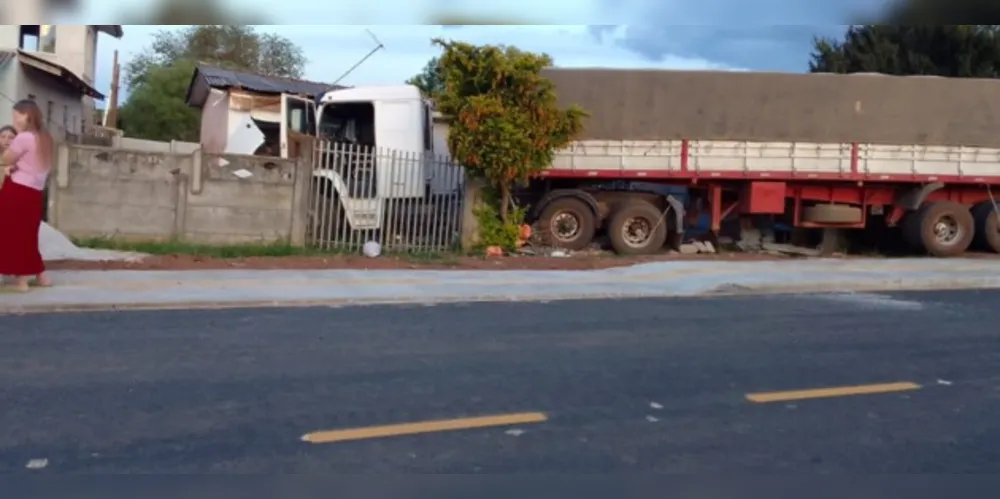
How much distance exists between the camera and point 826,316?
411 inches

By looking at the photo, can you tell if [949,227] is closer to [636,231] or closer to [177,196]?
[636,231]

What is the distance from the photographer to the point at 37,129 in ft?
31.9

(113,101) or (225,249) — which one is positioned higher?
(113,101)

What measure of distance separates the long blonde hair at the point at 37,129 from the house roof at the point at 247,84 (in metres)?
10.00

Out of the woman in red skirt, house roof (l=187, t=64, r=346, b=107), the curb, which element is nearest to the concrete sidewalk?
the curb

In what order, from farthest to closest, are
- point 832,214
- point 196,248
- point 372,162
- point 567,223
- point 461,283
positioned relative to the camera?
point 832,214
point 567,223
point 372,162
point 196,248
point 461,283

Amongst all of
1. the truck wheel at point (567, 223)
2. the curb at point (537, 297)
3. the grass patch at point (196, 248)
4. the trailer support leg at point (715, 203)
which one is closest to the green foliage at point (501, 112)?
the truck wheel at point (567, 223)

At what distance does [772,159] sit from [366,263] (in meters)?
6.65

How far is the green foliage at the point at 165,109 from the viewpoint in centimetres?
3853

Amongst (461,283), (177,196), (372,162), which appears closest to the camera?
(461,283)

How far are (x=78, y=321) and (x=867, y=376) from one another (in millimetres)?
6312

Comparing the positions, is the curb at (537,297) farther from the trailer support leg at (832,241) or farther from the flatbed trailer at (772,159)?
the trailer support leg at (832,241)

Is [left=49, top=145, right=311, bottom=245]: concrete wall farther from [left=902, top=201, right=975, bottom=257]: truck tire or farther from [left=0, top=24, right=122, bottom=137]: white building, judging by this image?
[left=902, top=201, right=975, bottom=257]: truck tire

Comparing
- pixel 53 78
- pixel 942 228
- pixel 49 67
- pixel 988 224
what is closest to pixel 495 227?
pixel 942 228
